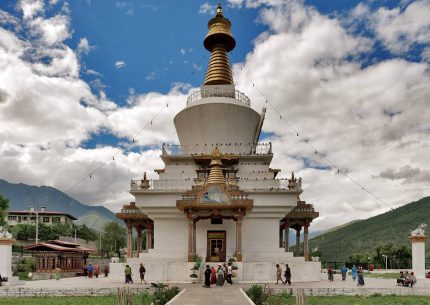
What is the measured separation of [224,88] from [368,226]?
3848 inches

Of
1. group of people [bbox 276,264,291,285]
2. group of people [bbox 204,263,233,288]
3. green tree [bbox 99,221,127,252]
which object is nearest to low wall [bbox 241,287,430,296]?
group of people [bbox 204,263,233,288]

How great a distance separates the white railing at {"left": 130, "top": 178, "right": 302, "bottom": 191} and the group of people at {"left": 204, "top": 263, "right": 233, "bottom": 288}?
8.34 metres

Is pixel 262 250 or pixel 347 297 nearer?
pixel 347 297

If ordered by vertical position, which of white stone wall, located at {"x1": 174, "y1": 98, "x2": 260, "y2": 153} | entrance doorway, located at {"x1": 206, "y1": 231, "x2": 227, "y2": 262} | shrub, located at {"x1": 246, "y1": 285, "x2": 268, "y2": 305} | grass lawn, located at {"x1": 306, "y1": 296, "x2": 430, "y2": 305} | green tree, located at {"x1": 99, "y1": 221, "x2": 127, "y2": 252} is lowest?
green tree, located at {"x1": 99, "y1": 221, "x2": 127, "y2": 252}

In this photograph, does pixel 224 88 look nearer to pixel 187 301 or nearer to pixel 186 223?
pixel 186 223

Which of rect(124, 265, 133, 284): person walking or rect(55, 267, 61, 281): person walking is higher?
rect(124, 265, 133, 284): person walking

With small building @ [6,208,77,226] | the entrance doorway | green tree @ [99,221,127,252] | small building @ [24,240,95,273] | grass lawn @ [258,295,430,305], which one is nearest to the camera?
grass lawn @ [258,295,430,305]

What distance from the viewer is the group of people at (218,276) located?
2380 centimetres

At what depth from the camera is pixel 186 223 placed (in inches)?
1304

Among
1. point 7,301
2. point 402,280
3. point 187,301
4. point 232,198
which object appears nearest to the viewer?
point 187,301

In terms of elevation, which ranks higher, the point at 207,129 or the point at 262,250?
the point at 207,129

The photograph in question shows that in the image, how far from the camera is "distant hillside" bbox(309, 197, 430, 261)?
328ft

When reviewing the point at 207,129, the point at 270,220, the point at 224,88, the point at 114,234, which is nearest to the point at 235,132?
the point at 207,129

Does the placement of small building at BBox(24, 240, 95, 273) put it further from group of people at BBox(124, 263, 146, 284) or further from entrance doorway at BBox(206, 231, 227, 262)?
entrance doorway at BBox(206, 231, 227, 262)
